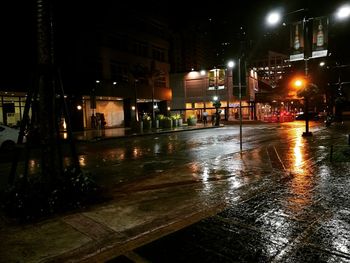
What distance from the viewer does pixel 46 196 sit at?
6.05 meters

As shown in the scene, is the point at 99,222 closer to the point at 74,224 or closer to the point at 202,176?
the point at 74,224

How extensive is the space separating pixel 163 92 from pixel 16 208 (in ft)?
148

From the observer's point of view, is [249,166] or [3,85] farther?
[3,85]

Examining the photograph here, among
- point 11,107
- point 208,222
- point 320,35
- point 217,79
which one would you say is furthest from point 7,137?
point 217,79

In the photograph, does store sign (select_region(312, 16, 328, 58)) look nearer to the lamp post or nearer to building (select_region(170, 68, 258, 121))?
the lamp post

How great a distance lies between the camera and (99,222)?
18.4 feet

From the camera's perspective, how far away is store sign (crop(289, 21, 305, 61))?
16.1 metres

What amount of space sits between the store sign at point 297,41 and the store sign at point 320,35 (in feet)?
2.24

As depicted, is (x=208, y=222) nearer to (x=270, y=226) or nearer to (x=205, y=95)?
(x=270, y=226)

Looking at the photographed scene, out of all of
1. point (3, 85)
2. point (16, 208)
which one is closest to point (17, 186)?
point (16, 208)

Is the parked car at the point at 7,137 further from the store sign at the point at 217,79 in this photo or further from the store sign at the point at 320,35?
the store sign at the point at 217,79

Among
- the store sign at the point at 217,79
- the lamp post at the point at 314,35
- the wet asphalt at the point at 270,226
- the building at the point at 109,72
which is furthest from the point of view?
the store sign at the point at 217,79

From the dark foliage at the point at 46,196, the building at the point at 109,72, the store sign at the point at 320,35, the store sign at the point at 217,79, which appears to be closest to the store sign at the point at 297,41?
the store sign at the point at 320,35

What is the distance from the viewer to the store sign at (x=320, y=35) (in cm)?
1512
